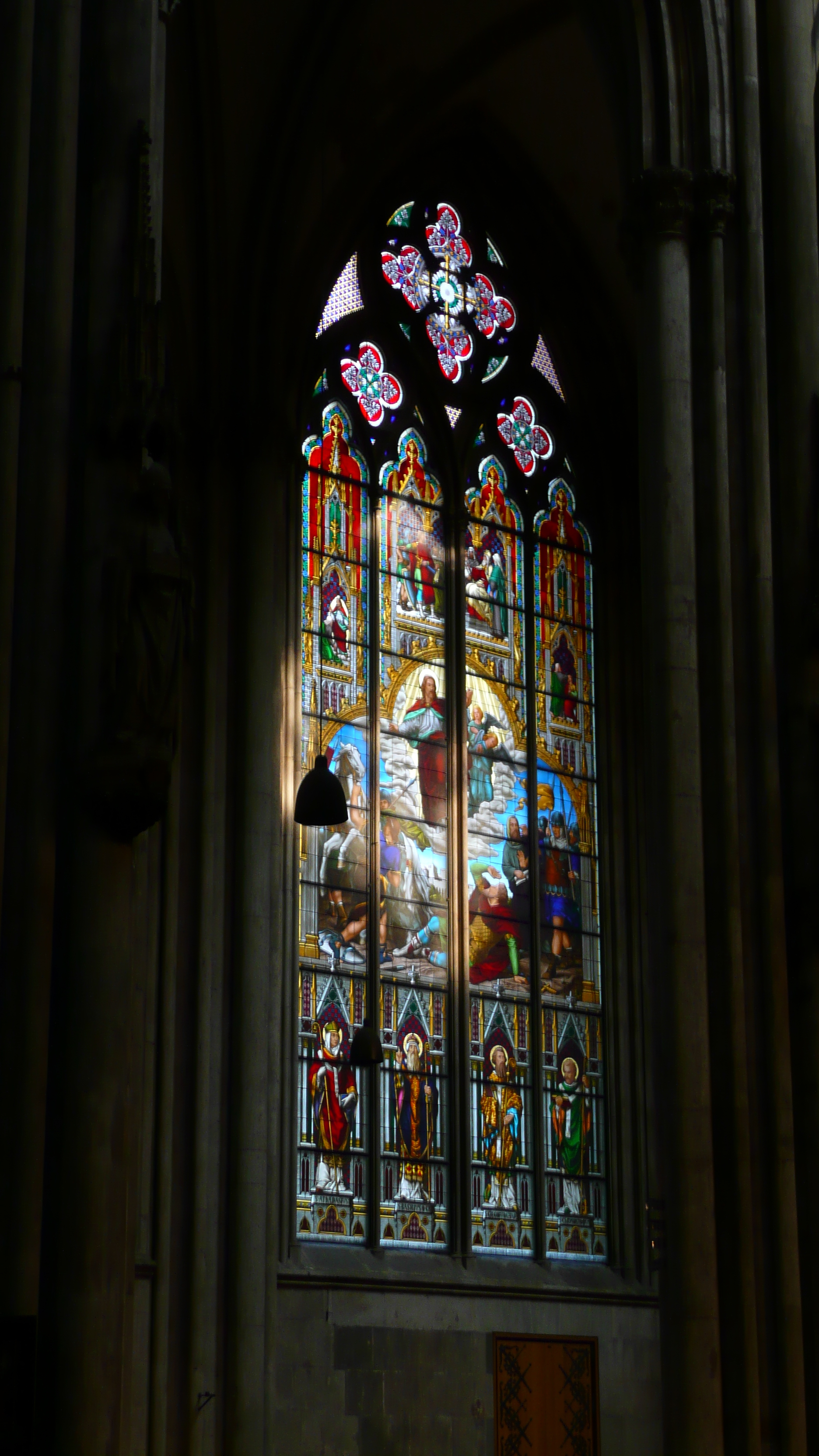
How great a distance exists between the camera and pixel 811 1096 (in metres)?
10.7

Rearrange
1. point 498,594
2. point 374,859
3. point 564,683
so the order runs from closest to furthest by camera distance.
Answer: point 374,859
point 498,594
point 564,683

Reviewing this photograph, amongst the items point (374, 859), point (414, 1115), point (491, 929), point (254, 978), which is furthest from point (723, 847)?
point (491, 929)

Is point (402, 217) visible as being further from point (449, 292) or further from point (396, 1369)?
point (396, 1369)

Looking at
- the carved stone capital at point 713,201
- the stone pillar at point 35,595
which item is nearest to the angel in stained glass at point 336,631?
the carved stone capital at point 713,201

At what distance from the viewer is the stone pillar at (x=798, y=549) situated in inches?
418

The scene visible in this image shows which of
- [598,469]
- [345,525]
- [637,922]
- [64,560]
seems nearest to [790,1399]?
[64,560]

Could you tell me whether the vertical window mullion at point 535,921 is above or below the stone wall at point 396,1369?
above

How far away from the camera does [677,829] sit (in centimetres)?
1062

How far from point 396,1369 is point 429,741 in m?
4.80

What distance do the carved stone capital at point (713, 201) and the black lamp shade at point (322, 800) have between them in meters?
4.05

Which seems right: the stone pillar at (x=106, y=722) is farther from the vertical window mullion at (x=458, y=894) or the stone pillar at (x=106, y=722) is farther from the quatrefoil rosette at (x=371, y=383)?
the quatrefoil rosette at (x=371, y=383)

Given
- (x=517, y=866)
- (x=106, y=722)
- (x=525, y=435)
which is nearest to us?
(x=106, y=722)

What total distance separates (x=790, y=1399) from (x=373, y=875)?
6339mm

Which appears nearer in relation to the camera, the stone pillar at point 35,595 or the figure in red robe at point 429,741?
the stone pillar at point 35,595
